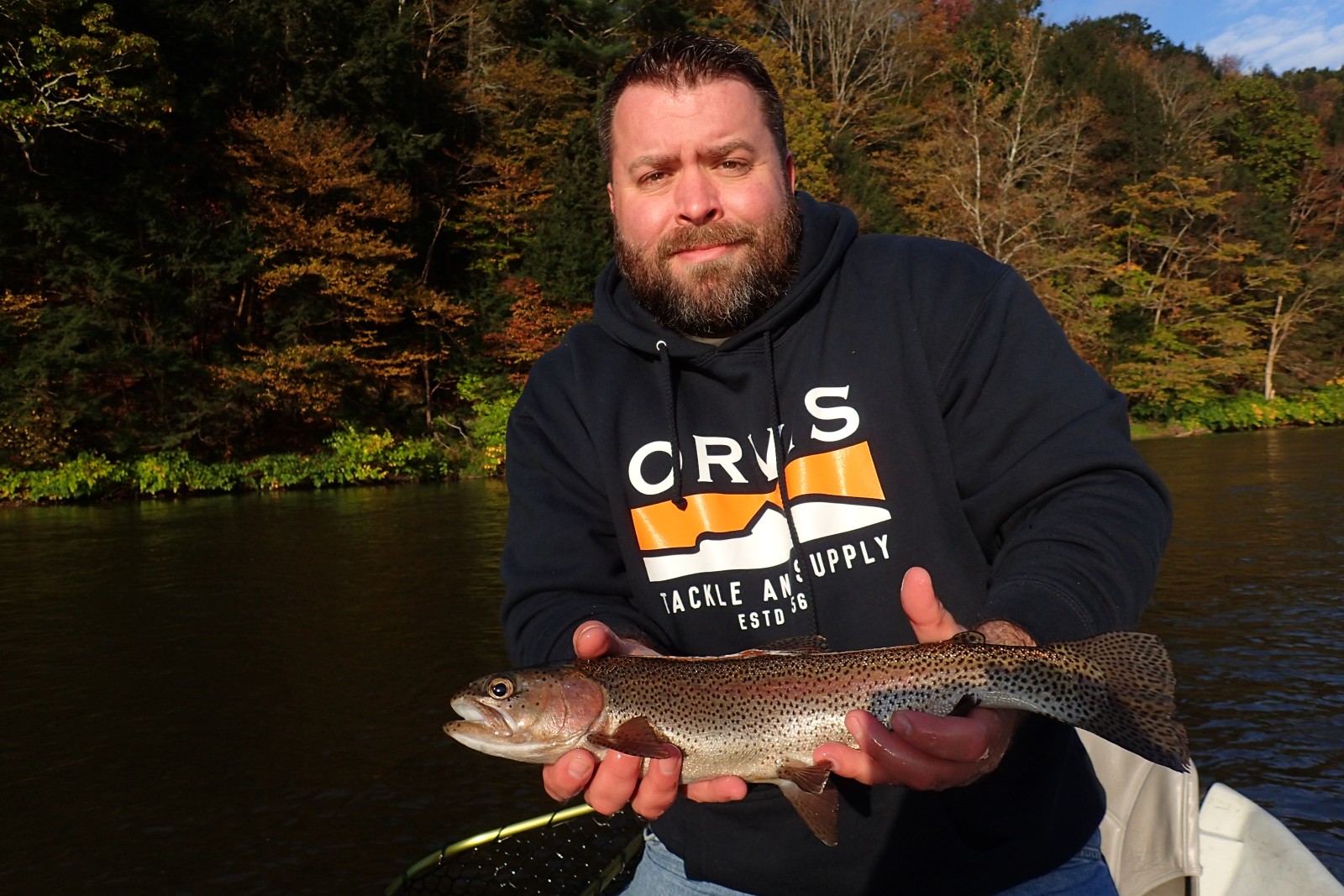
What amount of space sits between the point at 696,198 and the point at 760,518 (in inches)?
41.8

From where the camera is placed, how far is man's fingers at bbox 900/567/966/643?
254 cm

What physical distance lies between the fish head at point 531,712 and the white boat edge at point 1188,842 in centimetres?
246

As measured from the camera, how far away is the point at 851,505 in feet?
10.5

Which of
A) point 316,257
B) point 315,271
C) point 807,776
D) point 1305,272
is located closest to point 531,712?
point 807,776

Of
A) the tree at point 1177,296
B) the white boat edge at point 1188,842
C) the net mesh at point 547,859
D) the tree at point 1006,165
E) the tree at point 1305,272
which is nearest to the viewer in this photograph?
the white boat edge at point 1188,842

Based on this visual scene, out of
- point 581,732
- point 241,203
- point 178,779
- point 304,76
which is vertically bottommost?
point 178,779

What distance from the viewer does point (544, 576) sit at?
3475mm

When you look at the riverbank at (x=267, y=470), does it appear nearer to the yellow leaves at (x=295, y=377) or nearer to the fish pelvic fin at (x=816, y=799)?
the yellow leaves at (x=295, y=377)

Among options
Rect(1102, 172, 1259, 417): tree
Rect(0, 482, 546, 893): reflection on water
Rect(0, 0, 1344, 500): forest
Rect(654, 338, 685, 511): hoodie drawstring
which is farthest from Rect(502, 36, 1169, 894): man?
Rect(1102, 172, 1259, 417): tree

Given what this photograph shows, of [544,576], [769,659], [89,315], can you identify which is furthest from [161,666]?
[89,315]

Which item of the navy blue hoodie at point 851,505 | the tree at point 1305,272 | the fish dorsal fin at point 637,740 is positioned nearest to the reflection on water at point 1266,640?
the navy blue hoodie at point 851,505

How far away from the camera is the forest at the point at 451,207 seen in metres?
28.3

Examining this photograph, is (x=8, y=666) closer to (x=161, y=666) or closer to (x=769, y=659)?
(x=161, y=666)

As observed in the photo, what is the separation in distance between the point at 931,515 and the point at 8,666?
36.6 ft
